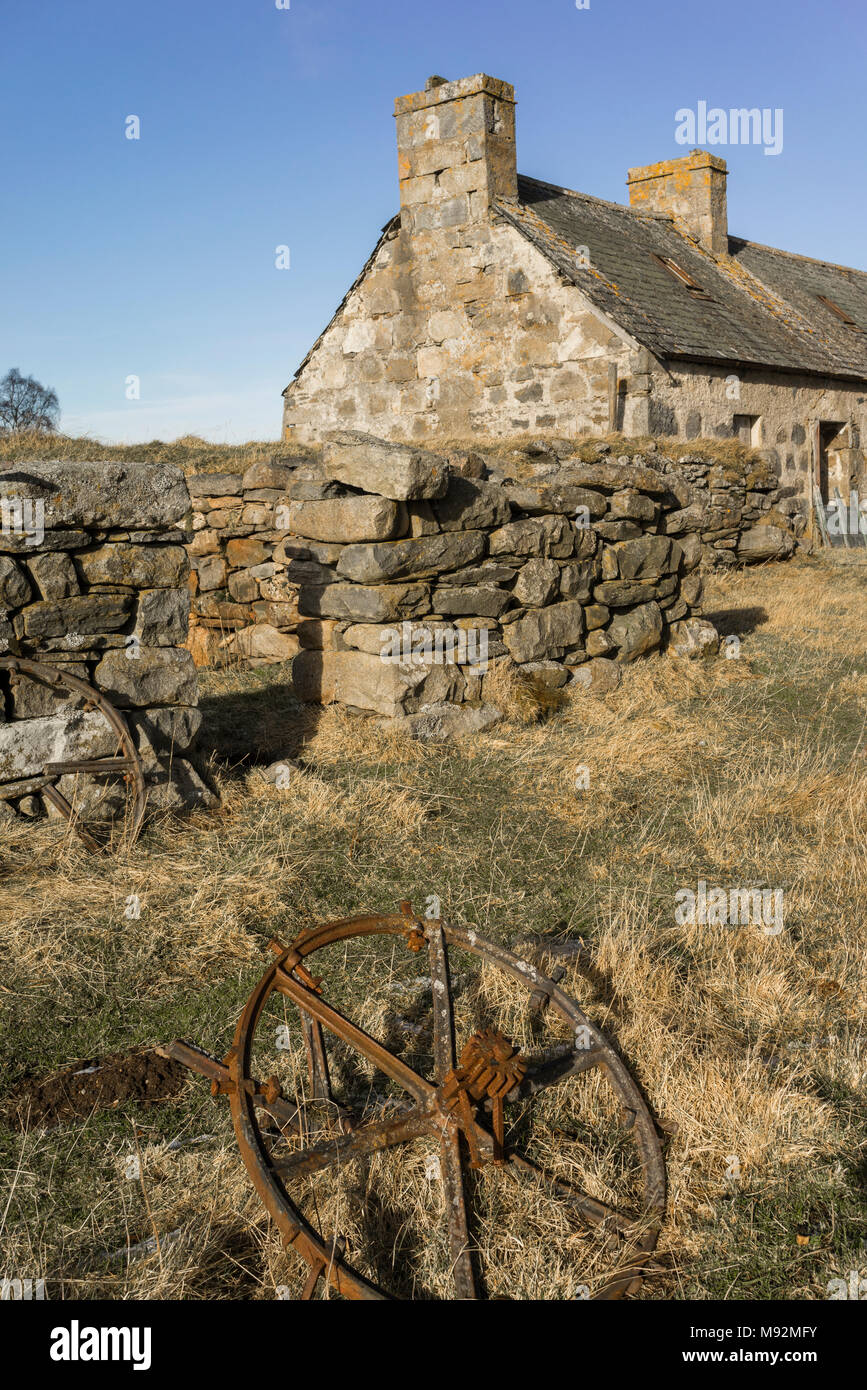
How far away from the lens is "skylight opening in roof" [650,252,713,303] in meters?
16.4

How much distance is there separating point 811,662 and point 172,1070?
22.9 ft

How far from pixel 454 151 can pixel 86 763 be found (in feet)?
40.5

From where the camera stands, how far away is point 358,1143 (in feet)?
8.04

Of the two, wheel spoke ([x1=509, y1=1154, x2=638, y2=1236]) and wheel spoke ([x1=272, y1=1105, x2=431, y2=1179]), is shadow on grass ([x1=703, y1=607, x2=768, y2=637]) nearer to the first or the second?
wheel spoke ([x1=509, y1=1154, x2=638, y2=1236])

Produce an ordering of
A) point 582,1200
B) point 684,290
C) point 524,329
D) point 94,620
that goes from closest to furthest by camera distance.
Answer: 1. point 582,1200
2. point 94,620
3. point 524,329
4. point 684,290

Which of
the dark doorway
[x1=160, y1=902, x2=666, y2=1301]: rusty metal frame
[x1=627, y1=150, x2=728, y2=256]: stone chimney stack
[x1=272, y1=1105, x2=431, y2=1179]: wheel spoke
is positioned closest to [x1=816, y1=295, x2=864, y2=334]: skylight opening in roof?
[x1=627, y1=150, x2=728, y2=256]: stone chimney stack

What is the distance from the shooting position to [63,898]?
415 centimetres

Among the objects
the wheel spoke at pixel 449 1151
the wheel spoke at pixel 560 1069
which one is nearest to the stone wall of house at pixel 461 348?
the wheel spoke at pixel 560 1069

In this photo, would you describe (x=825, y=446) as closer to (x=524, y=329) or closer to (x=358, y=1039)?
(x=524, y=329)

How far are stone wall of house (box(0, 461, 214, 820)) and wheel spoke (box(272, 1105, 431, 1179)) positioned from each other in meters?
2.86

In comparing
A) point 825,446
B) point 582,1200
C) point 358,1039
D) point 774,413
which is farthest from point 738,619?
point 825,446

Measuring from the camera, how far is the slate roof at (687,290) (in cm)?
1394

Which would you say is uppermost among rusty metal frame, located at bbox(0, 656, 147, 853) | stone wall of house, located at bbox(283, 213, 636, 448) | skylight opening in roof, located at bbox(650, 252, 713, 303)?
skylight opening in roof, located at bbox(650, 252, 713, 303)
